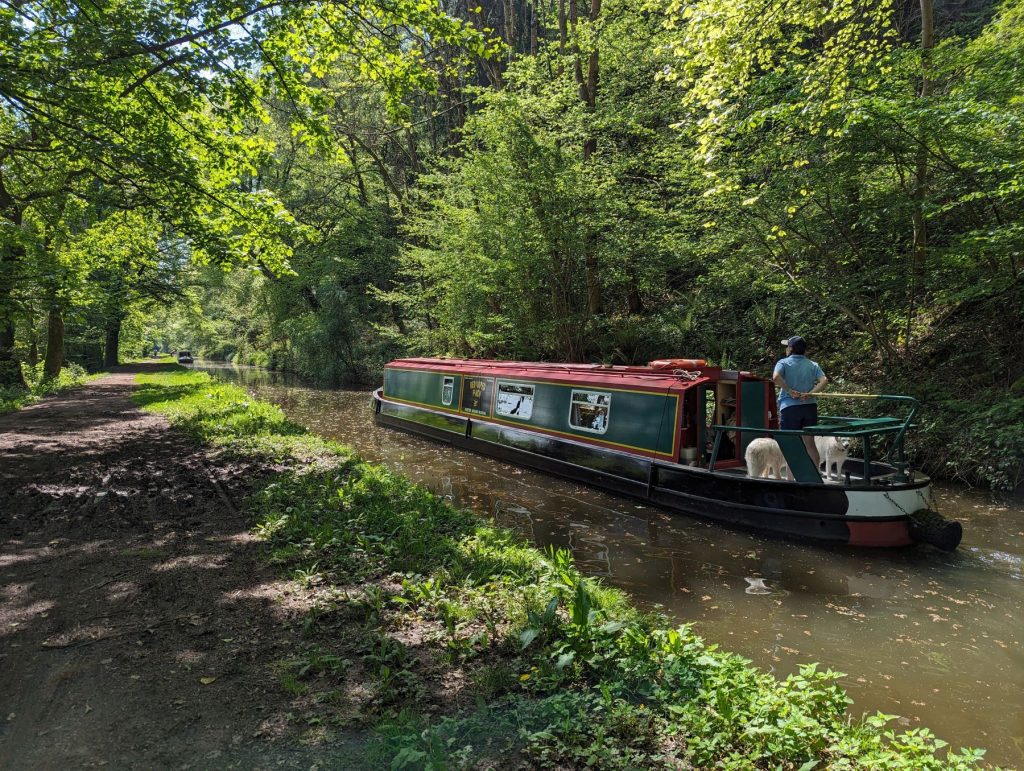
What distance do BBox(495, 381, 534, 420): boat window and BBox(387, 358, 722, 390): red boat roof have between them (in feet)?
0.73

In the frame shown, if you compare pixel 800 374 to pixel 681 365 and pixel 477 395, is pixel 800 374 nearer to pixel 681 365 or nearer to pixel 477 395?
pixel 681 365

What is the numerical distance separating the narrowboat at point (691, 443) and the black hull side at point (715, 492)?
0.04 ft

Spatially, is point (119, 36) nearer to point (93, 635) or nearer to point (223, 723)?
point (93, 635)

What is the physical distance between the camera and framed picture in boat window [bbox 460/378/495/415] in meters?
12.2

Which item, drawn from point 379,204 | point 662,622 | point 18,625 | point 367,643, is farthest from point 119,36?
point 379,204

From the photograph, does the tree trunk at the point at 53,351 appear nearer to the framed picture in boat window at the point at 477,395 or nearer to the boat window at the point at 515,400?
the framed picture in boat window at the point at 477,395

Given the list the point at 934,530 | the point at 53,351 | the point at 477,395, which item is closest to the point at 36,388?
the point at 53,351

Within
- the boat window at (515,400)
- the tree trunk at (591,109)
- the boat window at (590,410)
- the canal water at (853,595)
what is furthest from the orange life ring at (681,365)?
the tree trunk at (591,109)

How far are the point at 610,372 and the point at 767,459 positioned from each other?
315 centimetres

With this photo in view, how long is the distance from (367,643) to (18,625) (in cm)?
213

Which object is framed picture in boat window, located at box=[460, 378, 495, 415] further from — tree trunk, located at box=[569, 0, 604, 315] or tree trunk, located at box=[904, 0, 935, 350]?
tree trunk, located at box=[904, 0, 935, 350]

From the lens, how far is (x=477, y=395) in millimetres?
12516


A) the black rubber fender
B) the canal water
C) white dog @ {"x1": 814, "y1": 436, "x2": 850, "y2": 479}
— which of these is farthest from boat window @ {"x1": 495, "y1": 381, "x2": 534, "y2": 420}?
the black rubber fender

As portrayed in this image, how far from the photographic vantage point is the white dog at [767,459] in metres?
7.29
